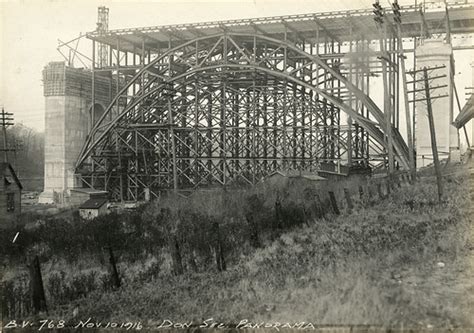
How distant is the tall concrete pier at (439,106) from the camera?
70.1 feet


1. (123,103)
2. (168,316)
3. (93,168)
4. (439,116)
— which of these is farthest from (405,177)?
(123,103)

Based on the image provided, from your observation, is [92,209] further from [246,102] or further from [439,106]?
[439,106]

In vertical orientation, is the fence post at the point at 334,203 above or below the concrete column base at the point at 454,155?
below

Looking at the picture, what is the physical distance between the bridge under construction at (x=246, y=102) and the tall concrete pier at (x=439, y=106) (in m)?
0.04

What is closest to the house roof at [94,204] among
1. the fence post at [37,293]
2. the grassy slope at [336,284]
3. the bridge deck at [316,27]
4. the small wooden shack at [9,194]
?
the small wooden shack at [9,194]

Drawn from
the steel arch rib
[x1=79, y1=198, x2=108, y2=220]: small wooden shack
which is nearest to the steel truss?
the steel arch rib

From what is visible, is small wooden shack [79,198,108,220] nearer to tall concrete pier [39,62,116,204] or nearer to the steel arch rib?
the steel arch rib

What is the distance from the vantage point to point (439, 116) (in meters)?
21.5

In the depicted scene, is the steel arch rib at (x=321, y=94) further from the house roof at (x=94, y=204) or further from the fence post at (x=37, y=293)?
the fence post at (x=37, y=293)

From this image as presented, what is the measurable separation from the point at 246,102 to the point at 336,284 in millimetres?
21777

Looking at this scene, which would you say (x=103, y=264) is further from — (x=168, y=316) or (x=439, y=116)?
(x=439, y=116)

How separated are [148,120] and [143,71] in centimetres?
364

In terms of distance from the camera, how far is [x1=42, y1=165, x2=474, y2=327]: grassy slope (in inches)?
243

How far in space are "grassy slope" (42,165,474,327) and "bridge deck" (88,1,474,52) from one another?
13828 mm
